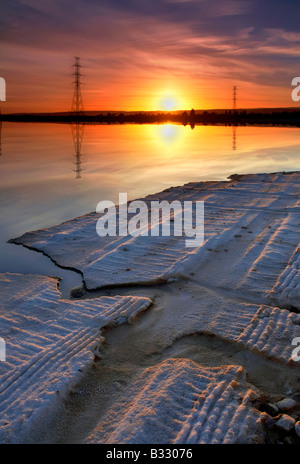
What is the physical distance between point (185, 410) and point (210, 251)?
112 inches

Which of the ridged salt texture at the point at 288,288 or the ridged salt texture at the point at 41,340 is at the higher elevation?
the ridged salt texture at the point at 288,288

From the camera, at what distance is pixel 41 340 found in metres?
3.16

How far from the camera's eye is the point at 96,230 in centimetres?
613

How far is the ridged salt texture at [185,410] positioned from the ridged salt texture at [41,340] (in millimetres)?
435

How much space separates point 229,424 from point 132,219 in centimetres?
→ 465

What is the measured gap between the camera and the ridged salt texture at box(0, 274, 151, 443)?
2467 millimetres

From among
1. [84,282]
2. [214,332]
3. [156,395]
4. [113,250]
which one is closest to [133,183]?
[113,250]

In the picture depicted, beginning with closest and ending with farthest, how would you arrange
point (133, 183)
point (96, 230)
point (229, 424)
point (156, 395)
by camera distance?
point (229, 424) → point (156, 395) → point (96, 230) → point (133, 183)

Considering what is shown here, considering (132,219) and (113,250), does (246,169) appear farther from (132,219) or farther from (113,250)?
(113,250)

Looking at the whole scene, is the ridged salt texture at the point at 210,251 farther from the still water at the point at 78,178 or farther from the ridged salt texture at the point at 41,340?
the ridged salt texture at the point at 41,340
